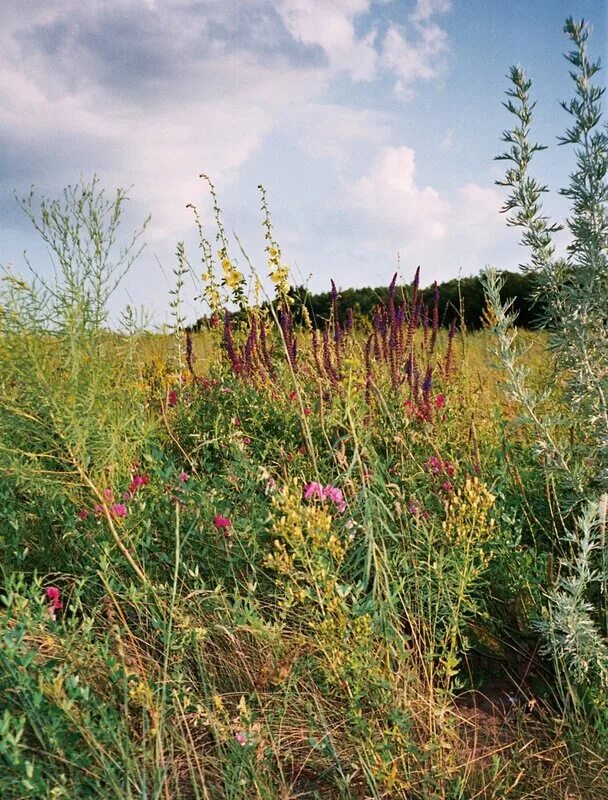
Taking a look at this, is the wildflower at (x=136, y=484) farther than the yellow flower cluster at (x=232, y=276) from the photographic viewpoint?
No

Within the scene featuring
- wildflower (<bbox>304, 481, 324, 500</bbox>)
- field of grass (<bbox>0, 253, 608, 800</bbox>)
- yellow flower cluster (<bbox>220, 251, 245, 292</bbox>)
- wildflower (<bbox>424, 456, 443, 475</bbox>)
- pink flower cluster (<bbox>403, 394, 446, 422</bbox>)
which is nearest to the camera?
field of grass (<bbox>0, 253, 608, 800</bbox>)

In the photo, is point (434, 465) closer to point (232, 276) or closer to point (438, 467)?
point (438, 467)

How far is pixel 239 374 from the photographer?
14.6ft

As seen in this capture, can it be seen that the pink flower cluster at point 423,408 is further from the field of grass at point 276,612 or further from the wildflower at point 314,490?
the wildflower at point 314,490

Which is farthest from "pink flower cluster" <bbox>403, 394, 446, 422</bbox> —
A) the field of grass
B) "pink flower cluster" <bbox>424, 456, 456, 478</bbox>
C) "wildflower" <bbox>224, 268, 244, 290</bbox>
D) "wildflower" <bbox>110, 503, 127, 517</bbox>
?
"wildflower" <bbox>224, 268, 244, 290</bbox>

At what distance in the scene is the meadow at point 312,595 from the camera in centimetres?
201

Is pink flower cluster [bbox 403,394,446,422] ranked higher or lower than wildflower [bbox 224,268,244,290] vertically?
lower

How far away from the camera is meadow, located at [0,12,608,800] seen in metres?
2.01

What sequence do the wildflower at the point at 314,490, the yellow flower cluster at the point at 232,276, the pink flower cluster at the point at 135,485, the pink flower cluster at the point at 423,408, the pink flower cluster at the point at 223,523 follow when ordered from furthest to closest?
the yellow flower cluster at the point at 232,276 → the pink flower cluster at the point at 423,408 → the pink flower cluster at the point at 135,485 → the pink flower cluster at the point at 223,523 → the wildflower at the point at 314,490

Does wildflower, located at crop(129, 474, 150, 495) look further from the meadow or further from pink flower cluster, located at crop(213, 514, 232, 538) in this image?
pink flower cluster, located at crop(213, 514, 232, 538)

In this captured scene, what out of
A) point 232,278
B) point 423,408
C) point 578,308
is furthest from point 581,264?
point 232,278

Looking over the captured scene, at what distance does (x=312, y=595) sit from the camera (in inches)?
83.7

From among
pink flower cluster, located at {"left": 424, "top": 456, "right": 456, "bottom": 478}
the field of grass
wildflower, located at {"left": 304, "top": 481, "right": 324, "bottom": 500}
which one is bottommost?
the field of grass

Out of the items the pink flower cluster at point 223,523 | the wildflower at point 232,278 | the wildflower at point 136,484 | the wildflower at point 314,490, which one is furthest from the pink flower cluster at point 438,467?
the wildflower at point 232,278
